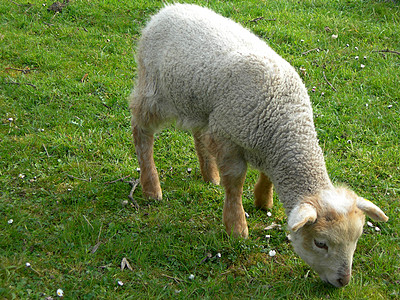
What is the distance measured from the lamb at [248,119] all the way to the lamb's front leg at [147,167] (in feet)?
0.55

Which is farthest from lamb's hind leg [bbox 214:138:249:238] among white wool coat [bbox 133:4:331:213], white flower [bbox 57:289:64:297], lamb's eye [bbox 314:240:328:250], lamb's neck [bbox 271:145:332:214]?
white flower [bbox 57:289:64:297]

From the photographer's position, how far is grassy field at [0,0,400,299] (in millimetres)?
4047

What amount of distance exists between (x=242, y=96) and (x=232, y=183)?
0.84m

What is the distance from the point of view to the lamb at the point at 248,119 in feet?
12.1

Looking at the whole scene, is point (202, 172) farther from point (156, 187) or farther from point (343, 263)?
point (343, 263)

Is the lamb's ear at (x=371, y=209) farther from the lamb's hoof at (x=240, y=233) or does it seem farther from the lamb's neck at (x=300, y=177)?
the lamb's hoof at (x=240, y=233)

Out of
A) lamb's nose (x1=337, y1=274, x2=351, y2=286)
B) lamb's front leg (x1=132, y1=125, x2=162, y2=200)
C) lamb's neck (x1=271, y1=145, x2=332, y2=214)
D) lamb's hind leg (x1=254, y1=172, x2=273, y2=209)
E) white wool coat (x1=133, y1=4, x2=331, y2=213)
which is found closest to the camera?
lamb's nose (x1=337, y1=274, x2=351, y2=286)

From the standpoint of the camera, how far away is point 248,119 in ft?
13.3

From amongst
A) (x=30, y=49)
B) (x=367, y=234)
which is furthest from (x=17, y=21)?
(x=367, y=234)

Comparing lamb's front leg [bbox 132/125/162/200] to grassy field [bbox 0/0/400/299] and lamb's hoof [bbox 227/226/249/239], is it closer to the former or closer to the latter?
grassy field [bbox 0/0/400/299]

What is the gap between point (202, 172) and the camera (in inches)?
213

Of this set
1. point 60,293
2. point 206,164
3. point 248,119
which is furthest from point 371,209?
point 60,293

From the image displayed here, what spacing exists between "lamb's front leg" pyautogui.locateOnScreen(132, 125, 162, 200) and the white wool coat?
18.5 inches

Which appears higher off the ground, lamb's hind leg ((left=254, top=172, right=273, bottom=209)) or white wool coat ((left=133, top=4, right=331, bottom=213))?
white wool coat ((left=133, top=4, right=331, bottom=213))
